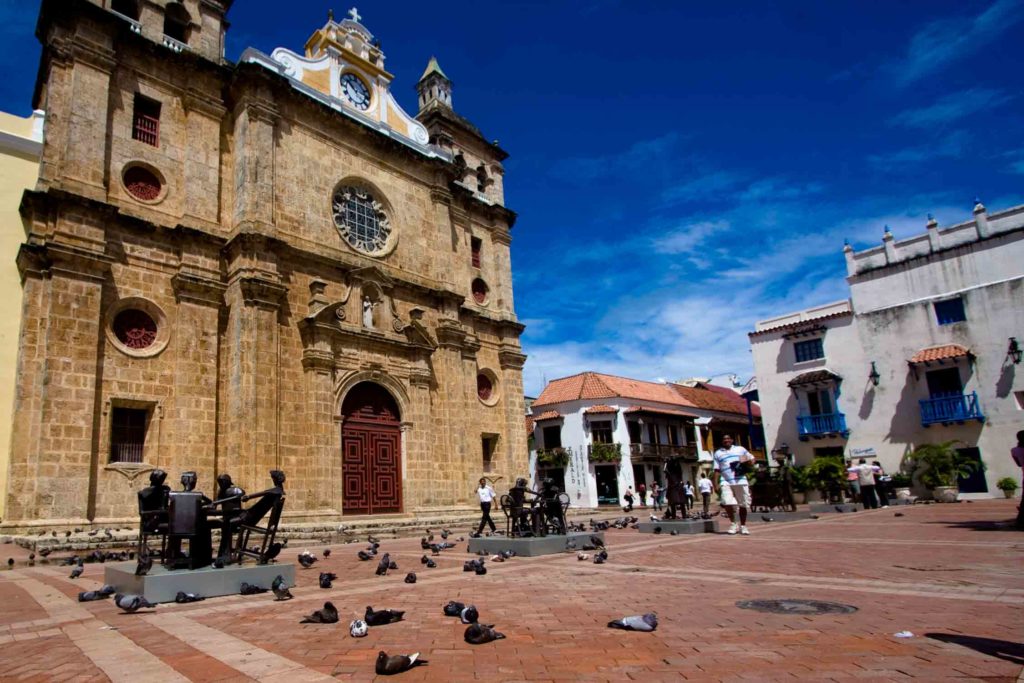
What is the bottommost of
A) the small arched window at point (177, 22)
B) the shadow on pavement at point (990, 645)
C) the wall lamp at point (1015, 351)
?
the shadow on pavement at point (990, 645)

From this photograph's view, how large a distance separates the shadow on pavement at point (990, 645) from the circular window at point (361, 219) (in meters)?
19.6

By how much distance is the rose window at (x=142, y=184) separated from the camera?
1702 centimetres

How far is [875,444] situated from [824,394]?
3030 millimetres

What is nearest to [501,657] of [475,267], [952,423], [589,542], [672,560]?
[672,560]

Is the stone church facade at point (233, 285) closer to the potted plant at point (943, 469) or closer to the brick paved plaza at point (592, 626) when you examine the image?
the brick paved plaza at point (592, 626)

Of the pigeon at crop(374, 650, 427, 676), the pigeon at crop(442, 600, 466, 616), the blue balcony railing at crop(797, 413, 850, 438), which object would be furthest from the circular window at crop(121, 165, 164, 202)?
the blue balcony railing at crop(797, 413, 850, 438)

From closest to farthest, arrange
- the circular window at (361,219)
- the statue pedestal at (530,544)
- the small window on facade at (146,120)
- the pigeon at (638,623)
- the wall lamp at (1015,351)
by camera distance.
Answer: the pigeon at (638,623), the statue pedestal at (530,544), the small window on facade at (146,120), the circular window at (361,219), the wall lamp at (1015,351)

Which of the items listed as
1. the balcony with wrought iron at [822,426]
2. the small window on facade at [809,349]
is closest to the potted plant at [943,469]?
the balcony with wrought iron at [822,426]

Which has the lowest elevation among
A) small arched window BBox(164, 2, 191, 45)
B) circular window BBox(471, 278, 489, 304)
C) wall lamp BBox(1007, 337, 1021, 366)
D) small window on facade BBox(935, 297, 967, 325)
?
wall lamp BBox(1007, 337, 1021, 366)

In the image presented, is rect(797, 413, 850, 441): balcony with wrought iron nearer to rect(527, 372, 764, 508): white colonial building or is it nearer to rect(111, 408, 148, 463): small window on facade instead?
rect(527, 372, 764, 508): white colonial building

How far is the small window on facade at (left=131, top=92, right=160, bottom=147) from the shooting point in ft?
57.6

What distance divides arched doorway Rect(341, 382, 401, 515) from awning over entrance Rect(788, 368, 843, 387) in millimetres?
19531

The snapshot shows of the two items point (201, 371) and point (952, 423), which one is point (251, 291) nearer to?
point (201, 371)

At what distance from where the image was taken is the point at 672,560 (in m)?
9.53
